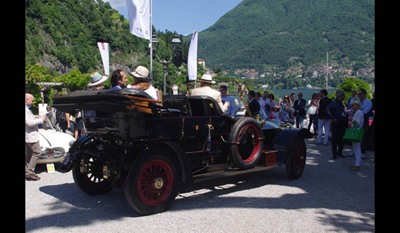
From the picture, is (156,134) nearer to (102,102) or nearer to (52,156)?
(102,102)

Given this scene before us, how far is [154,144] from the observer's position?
475cm

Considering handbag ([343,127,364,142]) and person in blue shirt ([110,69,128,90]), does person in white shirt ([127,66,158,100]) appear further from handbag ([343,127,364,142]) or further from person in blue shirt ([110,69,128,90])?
handbag ([343,127,364,142])

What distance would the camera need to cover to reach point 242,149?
6.21 metres

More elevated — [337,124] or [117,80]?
[117,80]

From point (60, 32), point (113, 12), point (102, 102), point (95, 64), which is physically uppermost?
point (113, 12)

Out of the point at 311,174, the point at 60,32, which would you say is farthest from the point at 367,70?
the point at 311,174

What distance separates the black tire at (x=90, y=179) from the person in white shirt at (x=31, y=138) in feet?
4.66

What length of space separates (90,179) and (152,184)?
1.40m

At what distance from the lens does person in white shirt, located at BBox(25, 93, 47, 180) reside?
247 inches

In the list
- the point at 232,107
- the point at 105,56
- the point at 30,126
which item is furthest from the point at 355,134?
the point at 105,56

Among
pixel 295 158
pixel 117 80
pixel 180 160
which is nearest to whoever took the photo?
pixel 180 160

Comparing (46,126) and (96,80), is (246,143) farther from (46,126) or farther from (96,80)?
(46,126)

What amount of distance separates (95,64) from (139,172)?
381 feet

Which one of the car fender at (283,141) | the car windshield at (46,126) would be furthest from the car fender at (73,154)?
the car fender at (283,141)
